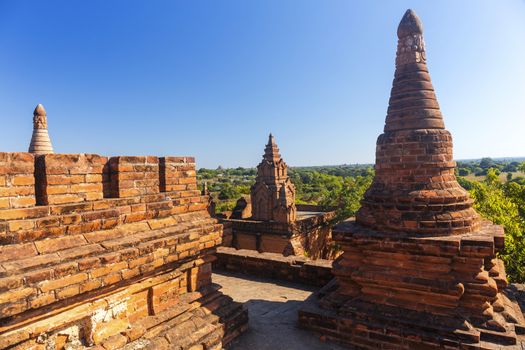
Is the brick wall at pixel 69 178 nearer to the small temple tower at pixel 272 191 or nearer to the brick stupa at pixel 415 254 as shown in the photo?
the brick stupa at pixel 415 254

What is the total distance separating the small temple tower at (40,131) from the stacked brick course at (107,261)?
23.6ft

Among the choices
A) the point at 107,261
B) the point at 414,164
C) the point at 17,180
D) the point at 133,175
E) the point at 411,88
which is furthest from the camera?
the point at 411,88

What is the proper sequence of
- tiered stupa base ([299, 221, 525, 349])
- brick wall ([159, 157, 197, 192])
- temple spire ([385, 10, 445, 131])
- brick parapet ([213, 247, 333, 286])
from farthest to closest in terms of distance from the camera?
brick parapet ([213, 247, 333, 286]) → temple spire ([385, 10, 445, 131]) → brick wall ([159, 157, 197, 192]) → tiered stupa base ([299, 221, 525, 349])

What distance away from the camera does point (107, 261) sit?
3.19 m

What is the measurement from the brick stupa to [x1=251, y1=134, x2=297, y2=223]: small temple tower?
15.3 meters

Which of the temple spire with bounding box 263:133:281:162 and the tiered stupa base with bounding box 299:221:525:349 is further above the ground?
the temple spire with bounding box 263:133:281:162

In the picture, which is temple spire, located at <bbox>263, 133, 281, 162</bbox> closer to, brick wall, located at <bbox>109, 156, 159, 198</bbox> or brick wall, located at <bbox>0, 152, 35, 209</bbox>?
brick wall, located at <bbox>109, 156, 159, 198</bbox>

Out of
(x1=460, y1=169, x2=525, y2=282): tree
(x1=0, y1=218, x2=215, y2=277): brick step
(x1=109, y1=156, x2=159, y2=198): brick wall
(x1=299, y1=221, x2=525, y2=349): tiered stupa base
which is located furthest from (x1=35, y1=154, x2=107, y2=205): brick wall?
(x1=460, y1=169, x2=525, y2=282): tree

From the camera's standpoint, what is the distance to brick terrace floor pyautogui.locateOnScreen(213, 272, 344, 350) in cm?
455

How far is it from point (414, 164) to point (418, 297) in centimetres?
176

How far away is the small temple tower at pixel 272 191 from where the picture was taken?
814 inches

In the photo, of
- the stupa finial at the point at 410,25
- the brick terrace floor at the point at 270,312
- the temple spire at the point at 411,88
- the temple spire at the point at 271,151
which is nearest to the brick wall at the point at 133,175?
the brick terrace floor at the point at 270,312

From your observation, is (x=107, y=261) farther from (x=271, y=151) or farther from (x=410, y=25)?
(x=271, y=151)

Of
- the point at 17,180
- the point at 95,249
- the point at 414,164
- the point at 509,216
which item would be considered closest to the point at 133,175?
the point at 95,249
